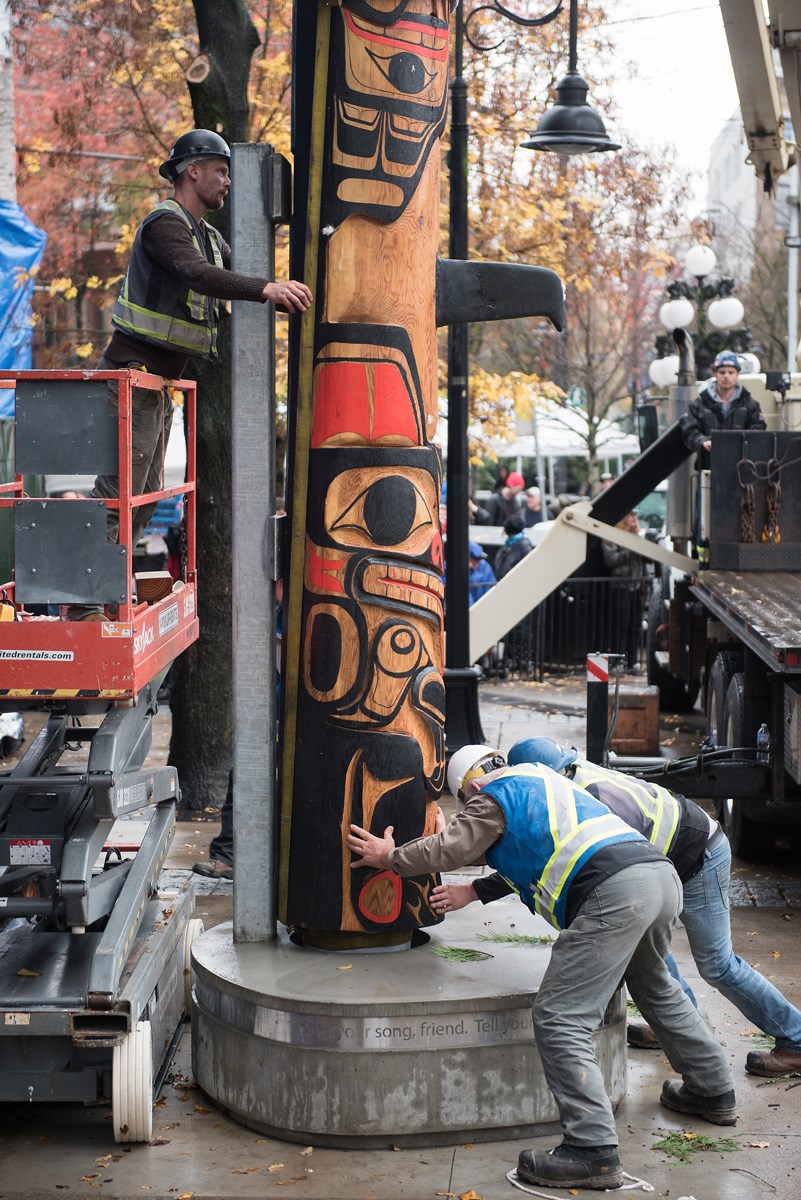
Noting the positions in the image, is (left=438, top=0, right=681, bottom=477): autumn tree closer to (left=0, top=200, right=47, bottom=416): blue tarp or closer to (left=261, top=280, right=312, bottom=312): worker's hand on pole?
(left=0, top=200, right=47, bottom=416): blue tarp

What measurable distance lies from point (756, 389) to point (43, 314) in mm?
9993

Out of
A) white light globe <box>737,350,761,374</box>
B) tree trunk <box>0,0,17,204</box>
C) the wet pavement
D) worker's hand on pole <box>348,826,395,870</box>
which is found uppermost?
tree trunk <box>0,0,17,204</box>

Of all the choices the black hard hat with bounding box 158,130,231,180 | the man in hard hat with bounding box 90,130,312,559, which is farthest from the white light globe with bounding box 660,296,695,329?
the black hard hat with bounding box 158,130,231,180

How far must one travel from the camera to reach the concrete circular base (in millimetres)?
5434

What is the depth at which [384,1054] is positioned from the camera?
542 cm

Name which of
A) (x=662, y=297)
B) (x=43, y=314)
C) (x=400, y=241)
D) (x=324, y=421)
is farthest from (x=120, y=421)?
(x=662, y=297)

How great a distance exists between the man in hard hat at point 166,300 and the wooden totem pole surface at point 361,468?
31 cm

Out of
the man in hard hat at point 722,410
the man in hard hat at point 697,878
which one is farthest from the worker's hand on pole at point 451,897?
the man in hard hat at point 722,410

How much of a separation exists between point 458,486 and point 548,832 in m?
6.98

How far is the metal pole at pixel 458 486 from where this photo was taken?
11984 mm

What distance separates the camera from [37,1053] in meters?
5.54

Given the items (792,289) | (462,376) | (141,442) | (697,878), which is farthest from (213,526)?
(792,289)

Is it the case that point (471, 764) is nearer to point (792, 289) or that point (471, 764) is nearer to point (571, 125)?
point (571, 125)

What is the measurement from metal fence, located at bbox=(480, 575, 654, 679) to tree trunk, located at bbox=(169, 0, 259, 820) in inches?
293
